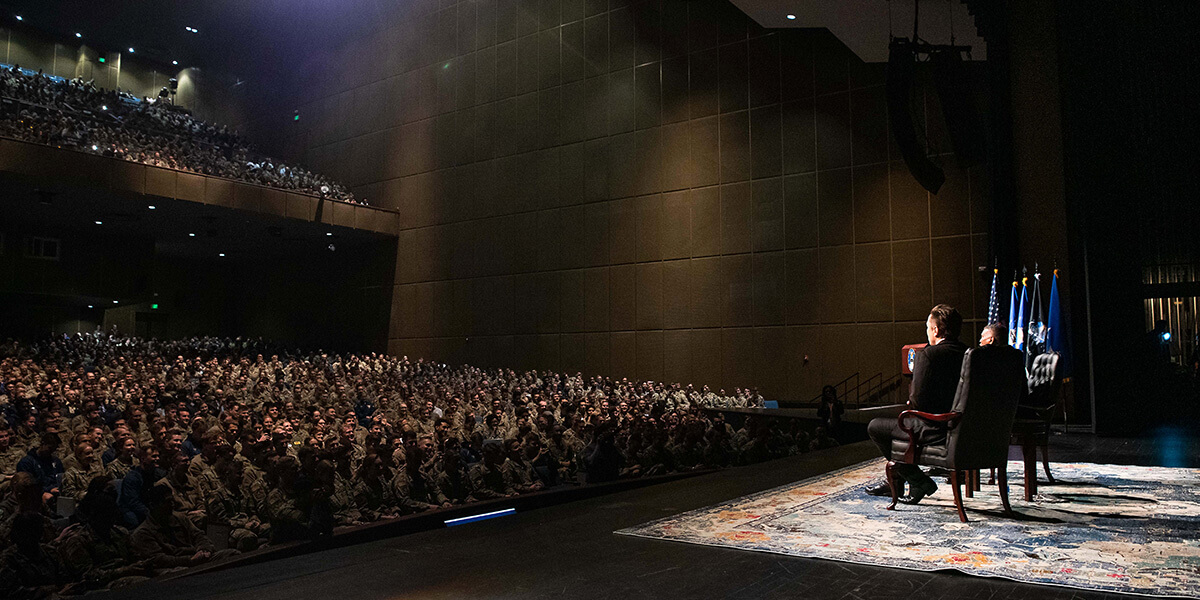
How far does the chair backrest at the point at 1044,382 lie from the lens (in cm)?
541

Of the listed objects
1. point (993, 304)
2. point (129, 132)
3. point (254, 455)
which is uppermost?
point (129, 132)

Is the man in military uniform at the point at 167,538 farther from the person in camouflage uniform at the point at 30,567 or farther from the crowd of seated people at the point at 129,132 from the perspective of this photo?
the crowd of seated people at the point at 129,132

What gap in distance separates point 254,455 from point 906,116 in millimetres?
10886

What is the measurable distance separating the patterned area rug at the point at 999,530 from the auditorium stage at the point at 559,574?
0.17m

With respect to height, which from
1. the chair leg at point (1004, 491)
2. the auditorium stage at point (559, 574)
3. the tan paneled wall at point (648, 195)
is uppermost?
the tan paneled wall at point (648, 195)

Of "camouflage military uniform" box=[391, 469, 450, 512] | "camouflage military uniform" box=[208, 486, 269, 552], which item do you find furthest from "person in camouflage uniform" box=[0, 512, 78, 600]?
"camouflage military uniform" box=[391, 469, 450, 512]

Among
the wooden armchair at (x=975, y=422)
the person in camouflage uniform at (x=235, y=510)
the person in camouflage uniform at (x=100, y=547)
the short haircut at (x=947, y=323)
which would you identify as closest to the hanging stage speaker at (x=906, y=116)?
the short haircut at (x=947, y=323)

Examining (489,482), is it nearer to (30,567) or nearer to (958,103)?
A: (30,567)

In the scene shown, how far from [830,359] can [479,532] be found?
36.8ft

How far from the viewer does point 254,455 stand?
6047 mm

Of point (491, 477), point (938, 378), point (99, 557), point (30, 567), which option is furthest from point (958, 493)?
point (30, 567)

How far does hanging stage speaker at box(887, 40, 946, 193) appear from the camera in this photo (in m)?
11.9

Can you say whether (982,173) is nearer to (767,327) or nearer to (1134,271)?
(1134,271)

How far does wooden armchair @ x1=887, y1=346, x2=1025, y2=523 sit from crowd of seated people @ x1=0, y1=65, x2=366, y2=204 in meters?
15.7
